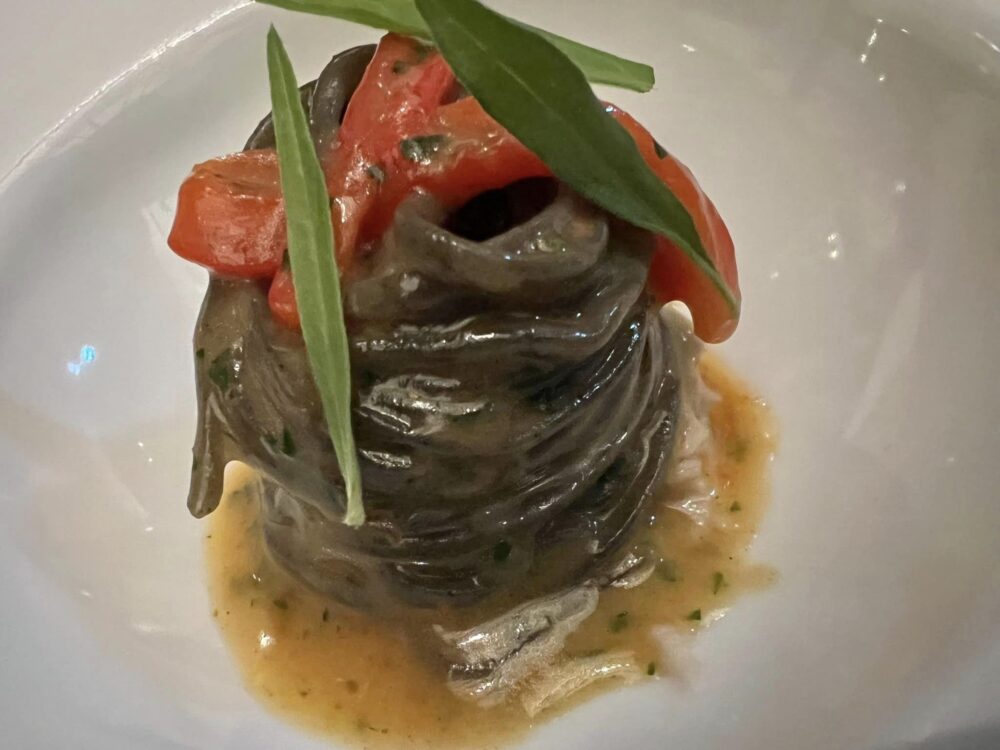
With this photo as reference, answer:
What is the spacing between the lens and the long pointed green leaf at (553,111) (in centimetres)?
167

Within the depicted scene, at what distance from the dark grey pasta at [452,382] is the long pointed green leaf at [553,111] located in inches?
6.2

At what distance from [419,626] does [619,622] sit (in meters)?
0.65

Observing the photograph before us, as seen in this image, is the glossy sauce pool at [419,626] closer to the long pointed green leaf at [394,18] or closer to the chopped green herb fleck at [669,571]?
the chopped green herb fleck at [669,571]

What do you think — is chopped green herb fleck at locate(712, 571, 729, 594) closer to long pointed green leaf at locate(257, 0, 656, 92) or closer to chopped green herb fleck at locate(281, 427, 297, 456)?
chopped green herb fleck at locate(281, 427, 297, 456)

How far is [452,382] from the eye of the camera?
212cm

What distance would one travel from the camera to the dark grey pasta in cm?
202

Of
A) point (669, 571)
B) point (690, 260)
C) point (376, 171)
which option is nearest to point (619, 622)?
point (669, 571)

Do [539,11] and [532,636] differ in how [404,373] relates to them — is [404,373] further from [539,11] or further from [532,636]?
[539,11]

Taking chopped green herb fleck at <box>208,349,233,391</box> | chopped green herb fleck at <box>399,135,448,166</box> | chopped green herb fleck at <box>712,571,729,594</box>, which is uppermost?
chopped green herb fleck at <box>399,135,448,166</box>

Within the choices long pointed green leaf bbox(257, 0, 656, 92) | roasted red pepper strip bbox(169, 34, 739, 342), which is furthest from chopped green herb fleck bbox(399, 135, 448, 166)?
long pointed green leaf bbox(257, 0, 656, 92)

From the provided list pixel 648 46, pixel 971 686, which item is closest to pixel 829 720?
pixel 971 686

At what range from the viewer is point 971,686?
6.38 ft

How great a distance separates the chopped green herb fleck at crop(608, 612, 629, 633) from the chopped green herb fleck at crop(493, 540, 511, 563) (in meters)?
0.45

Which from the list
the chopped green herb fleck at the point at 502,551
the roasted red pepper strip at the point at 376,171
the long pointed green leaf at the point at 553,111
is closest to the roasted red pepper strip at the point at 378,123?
the roasted red pepper strip at the point at 376,171
